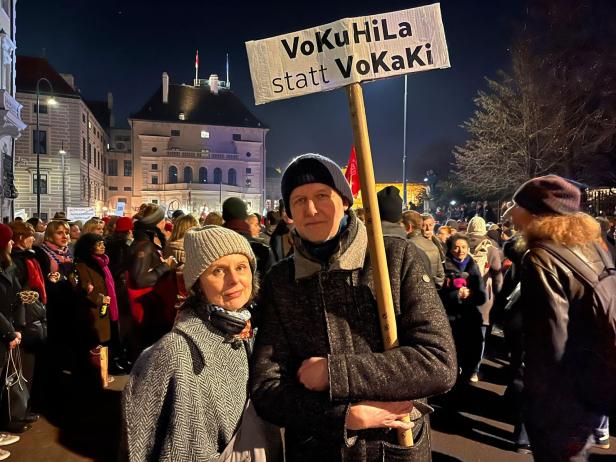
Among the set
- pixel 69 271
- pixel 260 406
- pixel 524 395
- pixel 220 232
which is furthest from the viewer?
pixel 69 271

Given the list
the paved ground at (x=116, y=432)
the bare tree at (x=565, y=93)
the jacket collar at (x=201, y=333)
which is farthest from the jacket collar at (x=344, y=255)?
the bare tree at (x=565, y=93)

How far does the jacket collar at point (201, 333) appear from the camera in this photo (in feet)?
6.86

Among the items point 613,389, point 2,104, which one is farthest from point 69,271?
point 2,104

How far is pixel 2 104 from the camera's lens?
85.4 ft

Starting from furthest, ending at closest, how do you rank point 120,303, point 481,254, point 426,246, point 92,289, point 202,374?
point 120,303
point 481,254
point 92,289
point 426,246
point 202,374

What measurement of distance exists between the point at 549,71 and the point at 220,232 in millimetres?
22543

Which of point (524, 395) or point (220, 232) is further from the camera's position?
point (524, 395)

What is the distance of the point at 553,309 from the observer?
8.79 feet

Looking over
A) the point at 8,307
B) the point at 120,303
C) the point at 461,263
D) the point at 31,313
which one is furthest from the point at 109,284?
the point at 461,263

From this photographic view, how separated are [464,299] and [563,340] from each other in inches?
151

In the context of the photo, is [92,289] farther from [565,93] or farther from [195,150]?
[195,150]

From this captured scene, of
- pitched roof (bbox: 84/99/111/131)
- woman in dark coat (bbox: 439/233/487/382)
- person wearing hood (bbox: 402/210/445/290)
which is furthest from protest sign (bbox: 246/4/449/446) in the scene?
pitched roof (bbox: 84/99/111/131)

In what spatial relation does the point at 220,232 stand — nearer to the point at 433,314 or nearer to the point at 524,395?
the point at 433,314

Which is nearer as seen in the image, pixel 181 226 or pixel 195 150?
pixel 181 226
